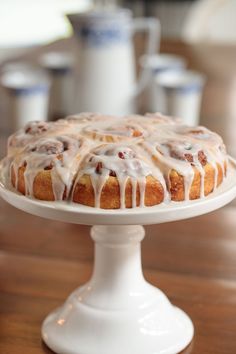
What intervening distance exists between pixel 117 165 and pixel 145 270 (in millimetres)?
285

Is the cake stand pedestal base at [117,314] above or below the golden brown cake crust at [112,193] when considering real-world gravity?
below

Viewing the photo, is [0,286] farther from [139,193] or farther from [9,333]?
[139,193]

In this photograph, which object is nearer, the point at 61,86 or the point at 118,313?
the point at 118,313

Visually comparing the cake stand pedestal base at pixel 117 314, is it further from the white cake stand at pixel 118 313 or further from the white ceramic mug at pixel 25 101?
the white ceramic mug at pixel 25 101

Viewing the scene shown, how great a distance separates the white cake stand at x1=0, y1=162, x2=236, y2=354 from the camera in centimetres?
69

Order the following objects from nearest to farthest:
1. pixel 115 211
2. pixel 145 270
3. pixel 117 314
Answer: pixel 115 211 < pixel 117 314 < pixel 145 270

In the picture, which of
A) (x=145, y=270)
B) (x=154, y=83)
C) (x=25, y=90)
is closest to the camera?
(x=145, y=270)

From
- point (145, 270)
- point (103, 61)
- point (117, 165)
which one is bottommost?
point (145, 270)

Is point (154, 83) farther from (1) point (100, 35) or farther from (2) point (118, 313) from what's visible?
(2) point (118, 313)

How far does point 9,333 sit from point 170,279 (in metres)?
0.22

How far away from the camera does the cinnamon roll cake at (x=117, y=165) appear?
1.97 ft

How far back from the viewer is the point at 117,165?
609 millimetres

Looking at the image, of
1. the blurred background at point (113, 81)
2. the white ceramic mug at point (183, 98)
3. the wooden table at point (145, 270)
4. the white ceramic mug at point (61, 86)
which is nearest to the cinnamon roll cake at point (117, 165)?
the wooden table at point (145, 270)

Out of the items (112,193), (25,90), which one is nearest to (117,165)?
(112,193)
